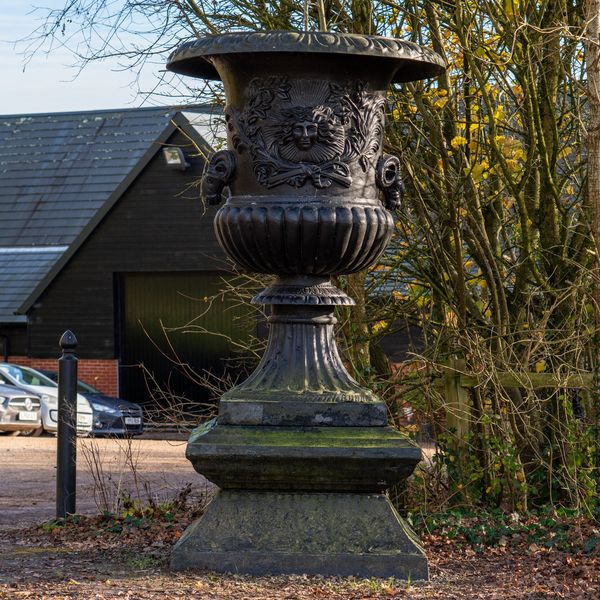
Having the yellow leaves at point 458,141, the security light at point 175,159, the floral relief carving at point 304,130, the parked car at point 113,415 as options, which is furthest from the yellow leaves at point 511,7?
the security light at point 175,159

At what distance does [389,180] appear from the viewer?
7105mm

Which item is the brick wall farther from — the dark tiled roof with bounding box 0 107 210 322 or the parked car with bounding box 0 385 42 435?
the parked car with bounding box 0 385 42 435

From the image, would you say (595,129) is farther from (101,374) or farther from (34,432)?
(101,374)

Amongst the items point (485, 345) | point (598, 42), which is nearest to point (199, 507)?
point (485, 345)

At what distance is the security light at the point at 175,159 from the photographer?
28188mm

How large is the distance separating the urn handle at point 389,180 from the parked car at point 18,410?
16124mm

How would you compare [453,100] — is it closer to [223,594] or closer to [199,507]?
[199,507]

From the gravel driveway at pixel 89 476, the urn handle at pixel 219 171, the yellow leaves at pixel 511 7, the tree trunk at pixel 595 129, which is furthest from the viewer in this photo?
the gravel driveway at pixel 89 476

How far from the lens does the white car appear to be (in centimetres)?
2207

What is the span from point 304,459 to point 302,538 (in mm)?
421

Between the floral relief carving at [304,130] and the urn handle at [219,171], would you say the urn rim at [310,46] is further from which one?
the urn handle at [219,171]

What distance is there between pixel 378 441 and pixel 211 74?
2475 mm

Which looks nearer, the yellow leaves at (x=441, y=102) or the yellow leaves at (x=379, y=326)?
the yellow leaves at (x=441, y=102)

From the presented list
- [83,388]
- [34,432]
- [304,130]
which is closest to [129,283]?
[83,388]
